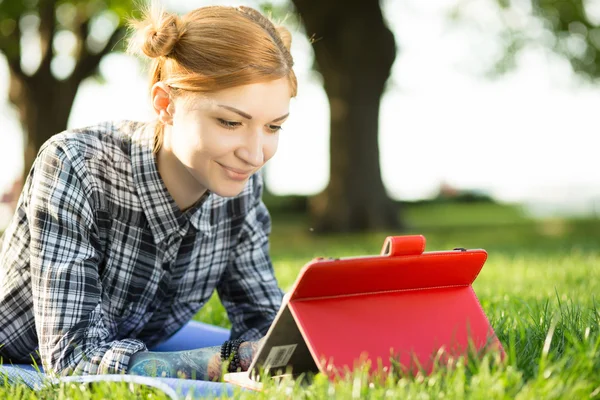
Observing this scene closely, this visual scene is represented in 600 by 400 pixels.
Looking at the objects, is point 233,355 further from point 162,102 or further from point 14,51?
point 14,51

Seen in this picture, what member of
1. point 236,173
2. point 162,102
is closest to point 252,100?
point 236,173

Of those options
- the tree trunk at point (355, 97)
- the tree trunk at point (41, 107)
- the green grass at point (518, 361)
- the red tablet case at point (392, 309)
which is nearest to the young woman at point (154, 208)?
the green grass at point (518, 361)

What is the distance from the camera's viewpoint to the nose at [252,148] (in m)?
2.60

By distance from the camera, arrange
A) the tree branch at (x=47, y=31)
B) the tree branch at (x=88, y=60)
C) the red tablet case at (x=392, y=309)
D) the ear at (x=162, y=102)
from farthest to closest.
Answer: the tree branch at (x=88, y=60), the tree branch at (x=47, y=31), the ear at (x=162, y=102), the red tablet case at (x=392, y=309)

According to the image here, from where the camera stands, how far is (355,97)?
Answer: 39.5ft

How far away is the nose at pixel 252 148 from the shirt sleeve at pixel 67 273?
596mm

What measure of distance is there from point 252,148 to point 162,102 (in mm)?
428

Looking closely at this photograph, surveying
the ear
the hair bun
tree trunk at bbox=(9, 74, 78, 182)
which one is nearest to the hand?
the ear

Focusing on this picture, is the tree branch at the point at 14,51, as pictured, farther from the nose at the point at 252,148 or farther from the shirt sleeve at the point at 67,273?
the nose at the point at 252,148

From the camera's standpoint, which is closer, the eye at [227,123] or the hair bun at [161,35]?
the eye at [227,123]

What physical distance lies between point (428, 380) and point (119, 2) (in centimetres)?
1154

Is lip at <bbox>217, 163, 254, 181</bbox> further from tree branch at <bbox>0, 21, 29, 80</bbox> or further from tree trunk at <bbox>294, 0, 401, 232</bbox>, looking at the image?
tree branch at <bbox>0, 21, 29, 80</bbox>

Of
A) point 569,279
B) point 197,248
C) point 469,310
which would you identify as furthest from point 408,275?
point 569,279

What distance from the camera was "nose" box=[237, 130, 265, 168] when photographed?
2.60 m
